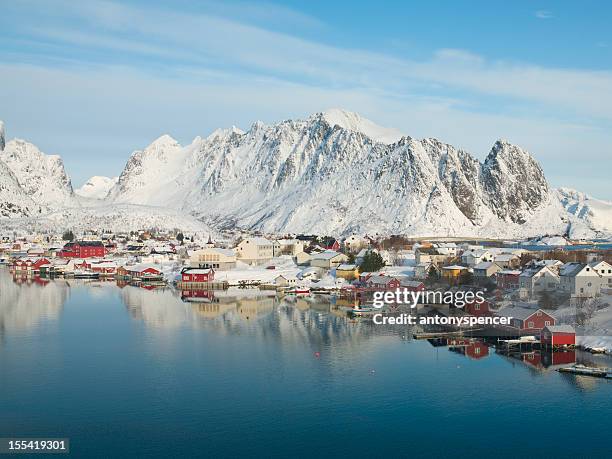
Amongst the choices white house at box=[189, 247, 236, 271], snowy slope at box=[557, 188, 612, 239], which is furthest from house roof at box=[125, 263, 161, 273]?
snowy slope at box=[557, 188, 612, 239]

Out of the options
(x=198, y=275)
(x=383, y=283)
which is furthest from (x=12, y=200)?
(x=383, y=283)

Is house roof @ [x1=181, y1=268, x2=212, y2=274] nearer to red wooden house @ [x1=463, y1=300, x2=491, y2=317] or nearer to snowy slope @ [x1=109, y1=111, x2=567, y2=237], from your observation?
red wooden house @ [x1=463, y1=300, x2=491, y2=317]

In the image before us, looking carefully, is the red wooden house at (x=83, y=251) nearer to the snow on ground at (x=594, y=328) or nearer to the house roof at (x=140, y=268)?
the house roof at (x=140, y=268)

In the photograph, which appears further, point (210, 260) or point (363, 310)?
point (210, 260)

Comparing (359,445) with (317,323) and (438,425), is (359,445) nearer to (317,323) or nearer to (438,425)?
(438,425)

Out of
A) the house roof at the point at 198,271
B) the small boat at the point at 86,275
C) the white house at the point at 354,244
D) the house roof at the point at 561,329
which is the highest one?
the white house at the point at 354,244

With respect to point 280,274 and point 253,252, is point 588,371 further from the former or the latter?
point 253,252

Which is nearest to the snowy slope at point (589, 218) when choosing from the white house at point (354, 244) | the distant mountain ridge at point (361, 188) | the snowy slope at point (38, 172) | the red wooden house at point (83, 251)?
the distant mountain ridge at point (361, 188)
